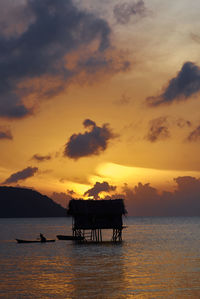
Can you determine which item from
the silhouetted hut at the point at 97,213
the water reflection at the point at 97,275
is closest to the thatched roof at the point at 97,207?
the silhouetted hut at the point at 97,213

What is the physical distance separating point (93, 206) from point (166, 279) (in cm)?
3149

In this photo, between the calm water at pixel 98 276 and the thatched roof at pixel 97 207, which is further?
the thatched roof at pixel 97 207

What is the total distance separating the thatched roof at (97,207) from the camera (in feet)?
207

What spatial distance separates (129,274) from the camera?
1380 inches

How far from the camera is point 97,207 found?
63.3m

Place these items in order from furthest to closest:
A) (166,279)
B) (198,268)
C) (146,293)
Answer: (198,268) → (166,279) → (146,293)

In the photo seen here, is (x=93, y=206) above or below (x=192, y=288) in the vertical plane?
above

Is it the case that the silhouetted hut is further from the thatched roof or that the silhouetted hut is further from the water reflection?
the water reflection

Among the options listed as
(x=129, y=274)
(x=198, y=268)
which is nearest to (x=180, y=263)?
(x=198, y=268)

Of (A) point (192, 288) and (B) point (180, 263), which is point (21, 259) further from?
(A) point (192, 288)

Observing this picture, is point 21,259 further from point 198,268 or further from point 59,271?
point 198,268

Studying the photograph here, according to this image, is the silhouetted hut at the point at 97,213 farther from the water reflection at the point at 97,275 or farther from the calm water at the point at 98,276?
the calm water at the point at 98,276

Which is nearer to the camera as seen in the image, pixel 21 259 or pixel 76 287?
pixel 76 287

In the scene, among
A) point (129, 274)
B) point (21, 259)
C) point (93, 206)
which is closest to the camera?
point (129, 274)
